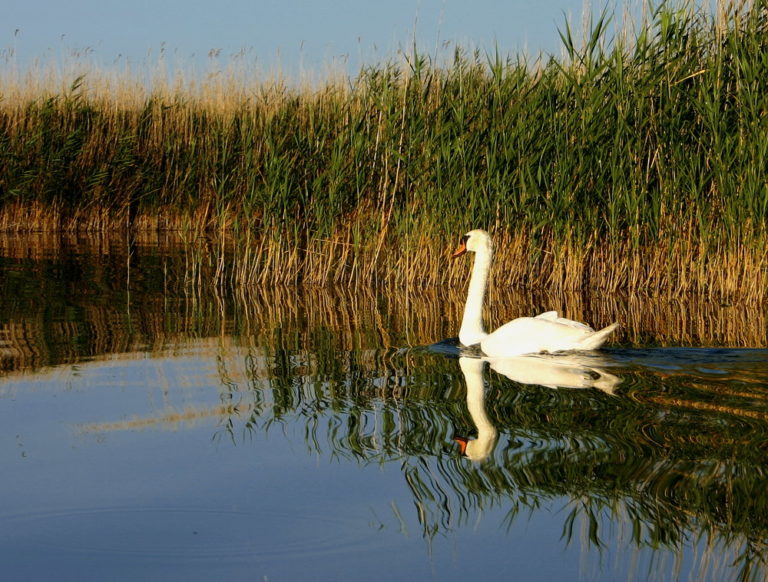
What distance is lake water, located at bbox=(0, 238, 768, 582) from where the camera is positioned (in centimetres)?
354

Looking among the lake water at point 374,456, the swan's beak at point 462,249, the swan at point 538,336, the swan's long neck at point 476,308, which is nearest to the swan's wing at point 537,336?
the swan at point 538,336

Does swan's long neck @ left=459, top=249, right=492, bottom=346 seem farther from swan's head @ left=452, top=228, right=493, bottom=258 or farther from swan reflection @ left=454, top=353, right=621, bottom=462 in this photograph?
swan reflection @ left=454, top=353, right=621, bottom=462

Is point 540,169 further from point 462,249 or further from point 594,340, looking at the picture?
point 594,340

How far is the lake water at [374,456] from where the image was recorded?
354 centimetres

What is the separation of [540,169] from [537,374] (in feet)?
14.0

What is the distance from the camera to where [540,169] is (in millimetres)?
10656

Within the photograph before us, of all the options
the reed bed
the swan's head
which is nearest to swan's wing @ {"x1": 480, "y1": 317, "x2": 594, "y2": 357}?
the swan's head

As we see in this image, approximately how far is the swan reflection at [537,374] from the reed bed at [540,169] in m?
3.50

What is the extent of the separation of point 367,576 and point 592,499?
1076mm

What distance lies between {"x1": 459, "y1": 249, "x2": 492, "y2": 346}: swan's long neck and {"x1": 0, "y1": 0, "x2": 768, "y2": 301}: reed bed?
2604mm

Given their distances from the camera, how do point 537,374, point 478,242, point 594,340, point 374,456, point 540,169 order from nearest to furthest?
point 374,456 → point 537,374 → point 594,340 → point 478,242 → point 540,169

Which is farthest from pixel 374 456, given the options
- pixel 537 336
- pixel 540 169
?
pixel 540 169

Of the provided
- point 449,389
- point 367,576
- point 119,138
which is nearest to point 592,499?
point 367,576

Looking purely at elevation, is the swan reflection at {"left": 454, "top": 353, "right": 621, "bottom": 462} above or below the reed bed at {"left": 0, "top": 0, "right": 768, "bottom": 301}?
below
